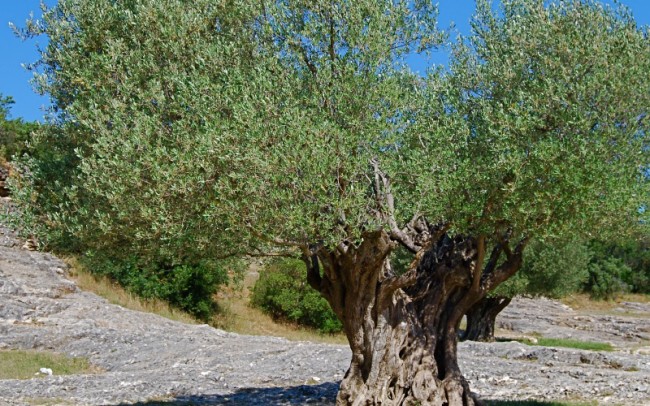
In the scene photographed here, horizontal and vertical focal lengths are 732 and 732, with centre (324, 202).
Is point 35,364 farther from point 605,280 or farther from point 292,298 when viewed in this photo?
point 605,280

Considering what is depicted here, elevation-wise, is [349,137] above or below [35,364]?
above

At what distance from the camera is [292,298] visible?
44.3 m

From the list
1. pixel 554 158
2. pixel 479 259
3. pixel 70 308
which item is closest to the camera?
pixel 554 158

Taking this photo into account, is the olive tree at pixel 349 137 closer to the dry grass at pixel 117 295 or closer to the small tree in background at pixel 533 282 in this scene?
the dry grass at pixel 117 295

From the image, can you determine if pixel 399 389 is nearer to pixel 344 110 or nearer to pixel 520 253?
pixel 520 253

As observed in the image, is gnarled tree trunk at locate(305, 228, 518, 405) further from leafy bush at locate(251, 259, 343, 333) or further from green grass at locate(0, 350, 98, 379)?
leafy bush at locate(251, 259, 343, 333)

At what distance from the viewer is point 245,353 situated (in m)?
26.6

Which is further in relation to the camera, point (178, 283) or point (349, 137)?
point (178, 283)

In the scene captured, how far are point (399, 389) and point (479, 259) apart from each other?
3253mm

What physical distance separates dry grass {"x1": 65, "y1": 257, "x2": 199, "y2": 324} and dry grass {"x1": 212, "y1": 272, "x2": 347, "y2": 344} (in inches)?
123

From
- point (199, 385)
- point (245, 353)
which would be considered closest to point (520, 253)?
point (199, 385)

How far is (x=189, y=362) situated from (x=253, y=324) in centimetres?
1903

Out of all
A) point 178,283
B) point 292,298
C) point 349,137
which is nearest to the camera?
point 349,137

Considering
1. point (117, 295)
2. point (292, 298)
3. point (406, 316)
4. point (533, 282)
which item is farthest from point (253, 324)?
point (406, 316)
